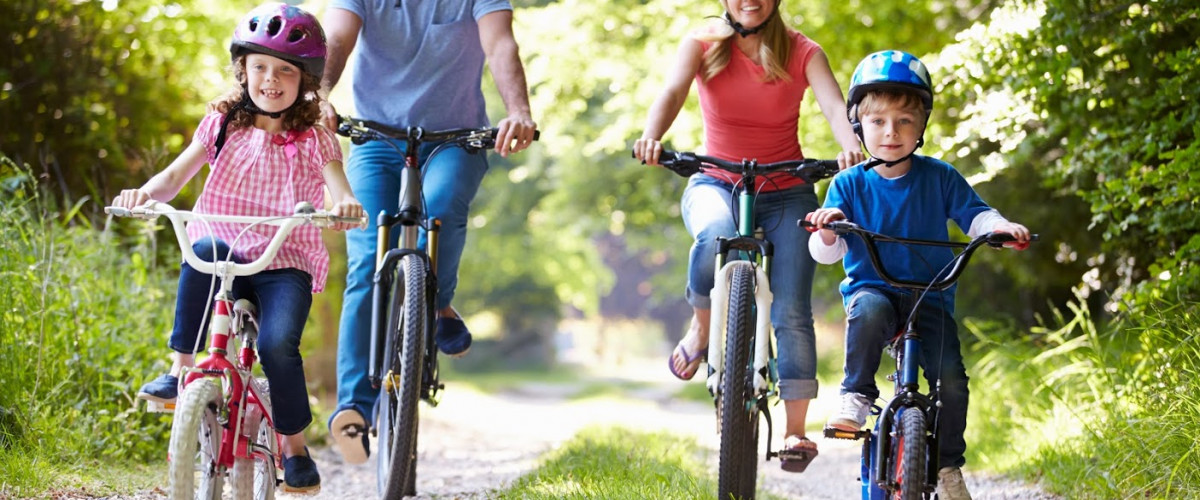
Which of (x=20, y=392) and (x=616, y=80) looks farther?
(x=616, y=80)

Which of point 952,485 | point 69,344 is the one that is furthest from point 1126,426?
point 69,344

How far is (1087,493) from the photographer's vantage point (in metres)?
4.85

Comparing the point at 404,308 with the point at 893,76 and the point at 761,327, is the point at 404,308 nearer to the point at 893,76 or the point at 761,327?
the point at 761,327

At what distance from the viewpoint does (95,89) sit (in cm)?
834

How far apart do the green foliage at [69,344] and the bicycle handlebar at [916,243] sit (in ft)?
9.83

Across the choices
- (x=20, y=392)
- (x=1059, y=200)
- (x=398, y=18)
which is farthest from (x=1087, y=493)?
(x=1059, y=200)

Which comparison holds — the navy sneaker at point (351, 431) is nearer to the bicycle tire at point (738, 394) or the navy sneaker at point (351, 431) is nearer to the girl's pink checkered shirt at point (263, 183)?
the girl's pink checkered shirt at point (263, 183)

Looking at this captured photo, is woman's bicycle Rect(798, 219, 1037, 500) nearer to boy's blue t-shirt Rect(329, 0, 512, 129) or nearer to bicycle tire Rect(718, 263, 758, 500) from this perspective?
bicycle tire Rect(718, 263, 758, 500)

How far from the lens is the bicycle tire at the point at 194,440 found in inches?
134

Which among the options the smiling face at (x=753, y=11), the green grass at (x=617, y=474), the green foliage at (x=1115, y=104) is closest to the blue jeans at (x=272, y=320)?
the green grass at (x=617, y=474)

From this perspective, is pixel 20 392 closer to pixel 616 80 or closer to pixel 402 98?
pixel 402 98

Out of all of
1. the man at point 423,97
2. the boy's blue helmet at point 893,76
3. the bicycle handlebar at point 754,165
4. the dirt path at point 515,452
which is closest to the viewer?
the boy's blue helmet at point 893,76

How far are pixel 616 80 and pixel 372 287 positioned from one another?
7988 mm

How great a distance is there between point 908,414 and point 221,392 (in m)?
1.95
